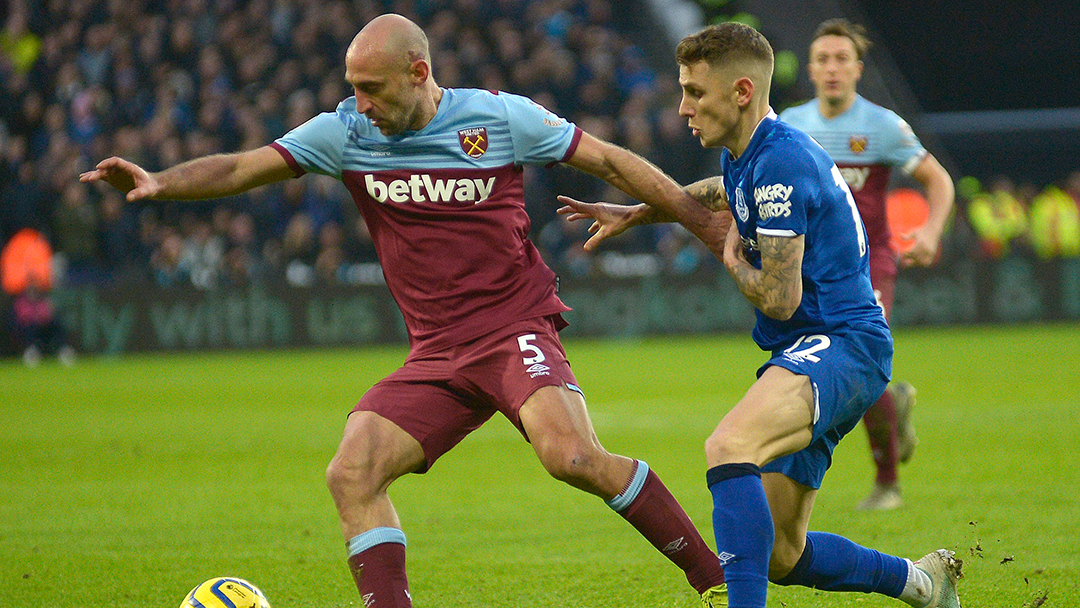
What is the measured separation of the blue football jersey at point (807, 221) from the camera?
13.1 ft

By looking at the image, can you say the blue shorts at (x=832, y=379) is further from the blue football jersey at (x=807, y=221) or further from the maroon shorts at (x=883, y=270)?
the maroon shorts at (x=883, y=270)

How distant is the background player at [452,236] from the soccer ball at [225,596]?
14.3 inches

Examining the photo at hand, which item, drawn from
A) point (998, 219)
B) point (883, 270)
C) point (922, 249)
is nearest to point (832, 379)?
point (922, 249)

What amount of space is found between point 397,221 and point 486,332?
484 millimetres

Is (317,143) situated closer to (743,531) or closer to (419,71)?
(419,71)

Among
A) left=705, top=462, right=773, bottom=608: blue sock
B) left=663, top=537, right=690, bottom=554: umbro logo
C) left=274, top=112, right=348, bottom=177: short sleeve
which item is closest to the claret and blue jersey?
left=274, top=112, right=348, bottom=177: short sleeve

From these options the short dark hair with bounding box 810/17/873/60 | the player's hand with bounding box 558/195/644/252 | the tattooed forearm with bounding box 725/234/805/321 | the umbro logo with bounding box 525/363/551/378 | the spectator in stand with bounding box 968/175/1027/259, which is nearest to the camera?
the tattooed forearm with bounding box 725/234/805/321

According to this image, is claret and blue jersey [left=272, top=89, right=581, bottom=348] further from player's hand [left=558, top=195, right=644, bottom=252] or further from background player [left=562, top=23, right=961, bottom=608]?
background player [left=562, top=23, right=961, bottom=608]

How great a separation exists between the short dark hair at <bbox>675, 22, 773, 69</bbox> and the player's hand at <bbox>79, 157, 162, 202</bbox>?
5.69ft

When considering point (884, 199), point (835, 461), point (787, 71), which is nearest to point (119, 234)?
point (787, 71)

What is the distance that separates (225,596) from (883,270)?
3995 millimetres

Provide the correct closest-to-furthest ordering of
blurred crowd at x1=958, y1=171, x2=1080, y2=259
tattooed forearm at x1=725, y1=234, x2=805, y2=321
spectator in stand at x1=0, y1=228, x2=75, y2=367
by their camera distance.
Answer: tattooed forearm at x1=725, y1=234, x2=805, y2=321 → spectator in stand at x1=0, y1=228, x2=75, y2=367 → blurred crowd at x1=958, y1=171, x2=1080, y2=259

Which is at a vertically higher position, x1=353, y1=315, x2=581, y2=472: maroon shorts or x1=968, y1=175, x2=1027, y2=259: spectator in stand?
x1=353, y1=315, x2=581, y2=472: maroon shorts

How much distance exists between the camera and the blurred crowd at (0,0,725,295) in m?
18.8
